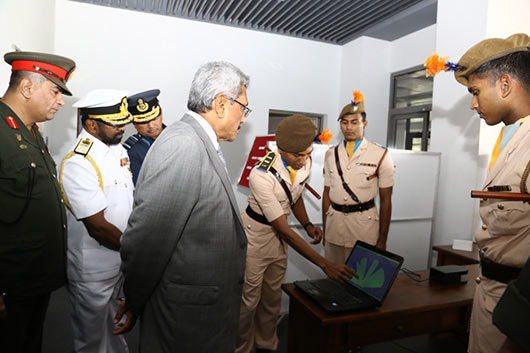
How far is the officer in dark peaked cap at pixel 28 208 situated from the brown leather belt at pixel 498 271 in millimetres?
1799

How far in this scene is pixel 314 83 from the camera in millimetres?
5270

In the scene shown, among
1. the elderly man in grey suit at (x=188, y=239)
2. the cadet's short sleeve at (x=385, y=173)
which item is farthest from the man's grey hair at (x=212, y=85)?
the cadet's short sleeve at (x=385, y=173)

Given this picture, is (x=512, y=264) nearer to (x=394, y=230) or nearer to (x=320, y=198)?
(x=320, y=198)

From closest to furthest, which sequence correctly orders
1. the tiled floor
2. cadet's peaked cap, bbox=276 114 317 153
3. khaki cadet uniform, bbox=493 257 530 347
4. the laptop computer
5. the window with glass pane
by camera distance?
khaki cadet uniform, bbox=493 257 530 347, the laptop computer, cadet's peaked cap, bbox=276 114 317 153, the tiled floor, the window with glass pane

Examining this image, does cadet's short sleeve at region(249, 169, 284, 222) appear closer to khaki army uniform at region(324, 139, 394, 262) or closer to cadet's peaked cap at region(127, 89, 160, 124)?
khaki army uniform at region(324, 139, 394, 262)

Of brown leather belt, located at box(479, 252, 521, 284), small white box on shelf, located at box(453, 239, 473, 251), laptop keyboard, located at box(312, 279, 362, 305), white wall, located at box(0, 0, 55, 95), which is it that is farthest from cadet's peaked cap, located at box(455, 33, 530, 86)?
white wall, located at box(0, 0, 55, 95)

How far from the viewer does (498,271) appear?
1.12 meters

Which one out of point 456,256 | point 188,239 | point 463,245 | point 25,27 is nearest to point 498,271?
point 188,239

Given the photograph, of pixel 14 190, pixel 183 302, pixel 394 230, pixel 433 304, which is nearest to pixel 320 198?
pixel 394 230

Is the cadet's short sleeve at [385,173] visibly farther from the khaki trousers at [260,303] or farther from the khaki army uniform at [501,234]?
the khaki army uniform at [501,234]

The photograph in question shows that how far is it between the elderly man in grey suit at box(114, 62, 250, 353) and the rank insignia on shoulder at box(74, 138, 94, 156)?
0.81 m

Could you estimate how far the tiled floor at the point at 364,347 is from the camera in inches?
96.0

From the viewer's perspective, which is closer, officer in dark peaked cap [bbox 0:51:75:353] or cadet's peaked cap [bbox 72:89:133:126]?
officer in dark peaked cap [bbox 0:51:75:353]

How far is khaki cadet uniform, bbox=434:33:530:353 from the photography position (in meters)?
1.05
